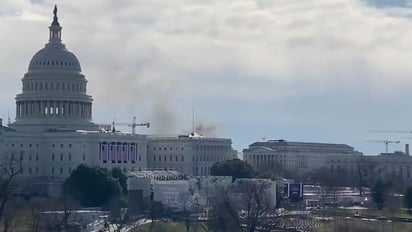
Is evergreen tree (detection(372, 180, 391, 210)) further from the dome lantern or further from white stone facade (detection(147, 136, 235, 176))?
the dome lantern

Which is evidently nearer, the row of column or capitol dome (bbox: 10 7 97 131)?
capitol dome (bbox: 10 7 97 131)

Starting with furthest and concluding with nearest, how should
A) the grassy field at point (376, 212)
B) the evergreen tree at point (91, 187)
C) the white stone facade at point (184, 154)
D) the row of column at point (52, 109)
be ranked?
the white stone facade at point (184, 154) → the row of column at point (52, 109) → the evergreen tree at point (91, 187) → the grassy field at point (376, 212)

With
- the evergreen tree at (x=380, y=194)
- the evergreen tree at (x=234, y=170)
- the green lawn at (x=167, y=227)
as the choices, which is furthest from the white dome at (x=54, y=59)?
the green lawn at (x=167, y=227)

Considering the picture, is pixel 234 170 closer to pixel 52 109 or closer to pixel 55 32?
pixel 52 109

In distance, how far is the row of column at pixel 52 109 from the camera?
13175 centimetres

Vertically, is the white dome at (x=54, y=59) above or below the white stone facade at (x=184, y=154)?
above

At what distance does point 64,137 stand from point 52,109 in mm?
7406

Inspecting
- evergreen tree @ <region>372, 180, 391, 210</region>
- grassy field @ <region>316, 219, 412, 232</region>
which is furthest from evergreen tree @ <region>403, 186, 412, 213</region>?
grassy field @ <region>316, 219, 412, 232</region>

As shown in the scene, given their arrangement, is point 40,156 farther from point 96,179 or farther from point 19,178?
point 96,179

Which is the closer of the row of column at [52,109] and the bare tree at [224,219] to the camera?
the bare tree at [224,219]

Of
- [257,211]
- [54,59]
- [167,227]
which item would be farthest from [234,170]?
[257,211]

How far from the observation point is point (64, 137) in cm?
12519

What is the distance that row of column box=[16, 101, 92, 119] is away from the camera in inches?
5187

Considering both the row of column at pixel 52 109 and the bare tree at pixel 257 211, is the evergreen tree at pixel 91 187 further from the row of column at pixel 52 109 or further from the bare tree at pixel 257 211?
the row of column at pixel 52 109
